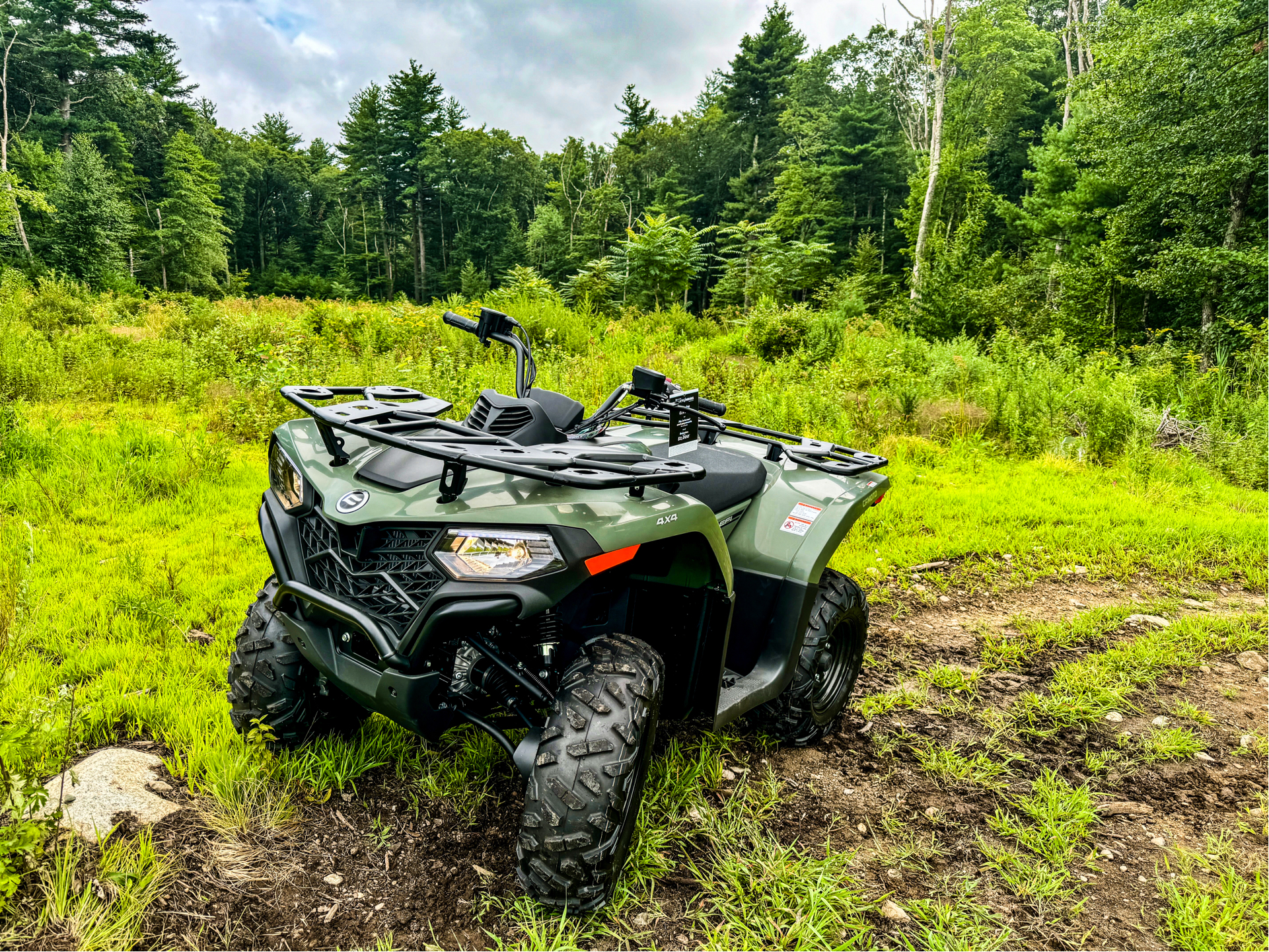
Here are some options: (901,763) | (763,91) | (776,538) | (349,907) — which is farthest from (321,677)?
(763,91)

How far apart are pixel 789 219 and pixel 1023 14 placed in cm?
1429

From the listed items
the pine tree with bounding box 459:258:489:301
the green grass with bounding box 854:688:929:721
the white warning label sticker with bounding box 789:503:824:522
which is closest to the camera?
the white warning label sticker with bounding box 789:503:824:522

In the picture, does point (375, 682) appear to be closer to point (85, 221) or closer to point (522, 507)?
point (522, 507)

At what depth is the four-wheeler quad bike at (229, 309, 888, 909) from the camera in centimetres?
150

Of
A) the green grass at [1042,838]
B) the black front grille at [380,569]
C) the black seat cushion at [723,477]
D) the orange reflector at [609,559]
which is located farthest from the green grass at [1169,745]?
the black front grille at [380,569]

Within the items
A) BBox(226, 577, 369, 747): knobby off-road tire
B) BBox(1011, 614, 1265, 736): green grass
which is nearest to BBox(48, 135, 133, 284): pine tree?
BBox(226, 577, 369, 747): knobby off-road tire

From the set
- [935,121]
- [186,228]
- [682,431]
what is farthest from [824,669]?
[186,228]

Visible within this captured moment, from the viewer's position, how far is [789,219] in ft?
88.2

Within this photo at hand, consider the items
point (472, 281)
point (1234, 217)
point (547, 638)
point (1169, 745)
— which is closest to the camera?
point (547, 638)

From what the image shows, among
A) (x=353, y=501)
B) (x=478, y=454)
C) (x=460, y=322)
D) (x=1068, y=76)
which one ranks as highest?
(x=1068, y=76)

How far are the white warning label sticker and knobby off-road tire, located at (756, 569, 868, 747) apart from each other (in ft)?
0.76

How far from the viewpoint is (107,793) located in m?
1.93

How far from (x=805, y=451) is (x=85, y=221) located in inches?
1284

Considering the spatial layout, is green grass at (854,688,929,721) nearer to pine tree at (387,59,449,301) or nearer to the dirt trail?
the dirt trail
